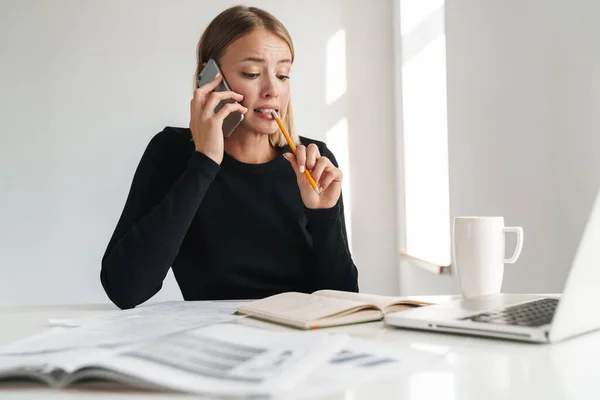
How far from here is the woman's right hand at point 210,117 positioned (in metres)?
1.26

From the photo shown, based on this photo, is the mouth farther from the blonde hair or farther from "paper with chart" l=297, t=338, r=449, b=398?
"paper with chart" l=297, t=338, r=449, b=398

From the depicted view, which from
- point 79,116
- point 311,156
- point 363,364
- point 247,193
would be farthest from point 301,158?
point 79,116

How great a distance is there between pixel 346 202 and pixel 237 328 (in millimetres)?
2636

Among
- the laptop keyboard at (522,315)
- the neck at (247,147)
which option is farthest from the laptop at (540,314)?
the neck at (247,147)

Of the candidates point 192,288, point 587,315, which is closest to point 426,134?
point 192,288

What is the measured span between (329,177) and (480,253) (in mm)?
373

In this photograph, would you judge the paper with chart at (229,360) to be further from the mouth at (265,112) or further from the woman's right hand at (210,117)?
the mouth at (265,112)

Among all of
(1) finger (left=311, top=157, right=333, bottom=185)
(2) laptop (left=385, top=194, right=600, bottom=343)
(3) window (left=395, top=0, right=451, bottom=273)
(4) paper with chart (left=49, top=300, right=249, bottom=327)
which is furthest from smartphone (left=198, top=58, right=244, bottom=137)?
(3) window (left=395, top=0, right=451, bottom=273)

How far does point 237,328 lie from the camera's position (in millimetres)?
736

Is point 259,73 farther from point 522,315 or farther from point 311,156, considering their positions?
point 522,315

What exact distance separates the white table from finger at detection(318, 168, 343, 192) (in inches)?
21.1

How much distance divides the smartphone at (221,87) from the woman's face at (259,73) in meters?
0.05

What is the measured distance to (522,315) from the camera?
0.74 m

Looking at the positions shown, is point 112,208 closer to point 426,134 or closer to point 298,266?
point 426,134
